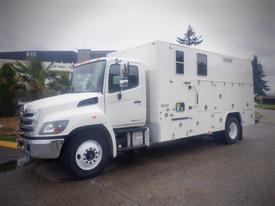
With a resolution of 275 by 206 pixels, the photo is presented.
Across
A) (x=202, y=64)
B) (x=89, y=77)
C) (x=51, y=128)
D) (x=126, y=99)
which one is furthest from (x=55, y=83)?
(x=51, y=128)

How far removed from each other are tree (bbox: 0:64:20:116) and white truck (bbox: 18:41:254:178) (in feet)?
39.8

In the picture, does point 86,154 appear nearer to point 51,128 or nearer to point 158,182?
point 51,128

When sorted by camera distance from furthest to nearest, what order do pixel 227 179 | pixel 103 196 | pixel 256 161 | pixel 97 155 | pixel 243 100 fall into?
pixel 243 100 → pixel 256 161 → pixel 97 155 → pixel 227 179 → pixel 103 196

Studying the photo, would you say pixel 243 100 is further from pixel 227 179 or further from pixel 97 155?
pixel 97 155

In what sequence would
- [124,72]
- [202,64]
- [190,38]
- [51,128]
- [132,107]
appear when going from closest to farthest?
1. [51,128]
2. [124,72]
3. [132,107]
4. [202,64]
5. [190,38]

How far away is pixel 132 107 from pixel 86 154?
6.04ft

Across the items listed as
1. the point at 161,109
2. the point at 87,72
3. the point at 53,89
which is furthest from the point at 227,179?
the point at 53,89

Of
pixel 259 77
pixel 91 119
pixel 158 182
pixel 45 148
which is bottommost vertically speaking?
pixel 158 182

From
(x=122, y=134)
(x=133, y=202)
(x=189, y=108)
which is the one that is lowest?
(x=133, y=202)

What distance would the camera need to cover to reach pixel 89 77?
6691mm

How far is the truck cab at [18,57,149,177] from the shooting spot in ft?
17.8

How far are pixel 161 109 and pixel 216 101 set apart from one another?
2915 mm

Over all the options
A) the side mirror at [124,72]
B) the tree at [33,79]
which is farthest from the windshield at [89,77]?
the tree at [33,79]

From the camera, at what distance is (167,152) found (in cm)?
854
